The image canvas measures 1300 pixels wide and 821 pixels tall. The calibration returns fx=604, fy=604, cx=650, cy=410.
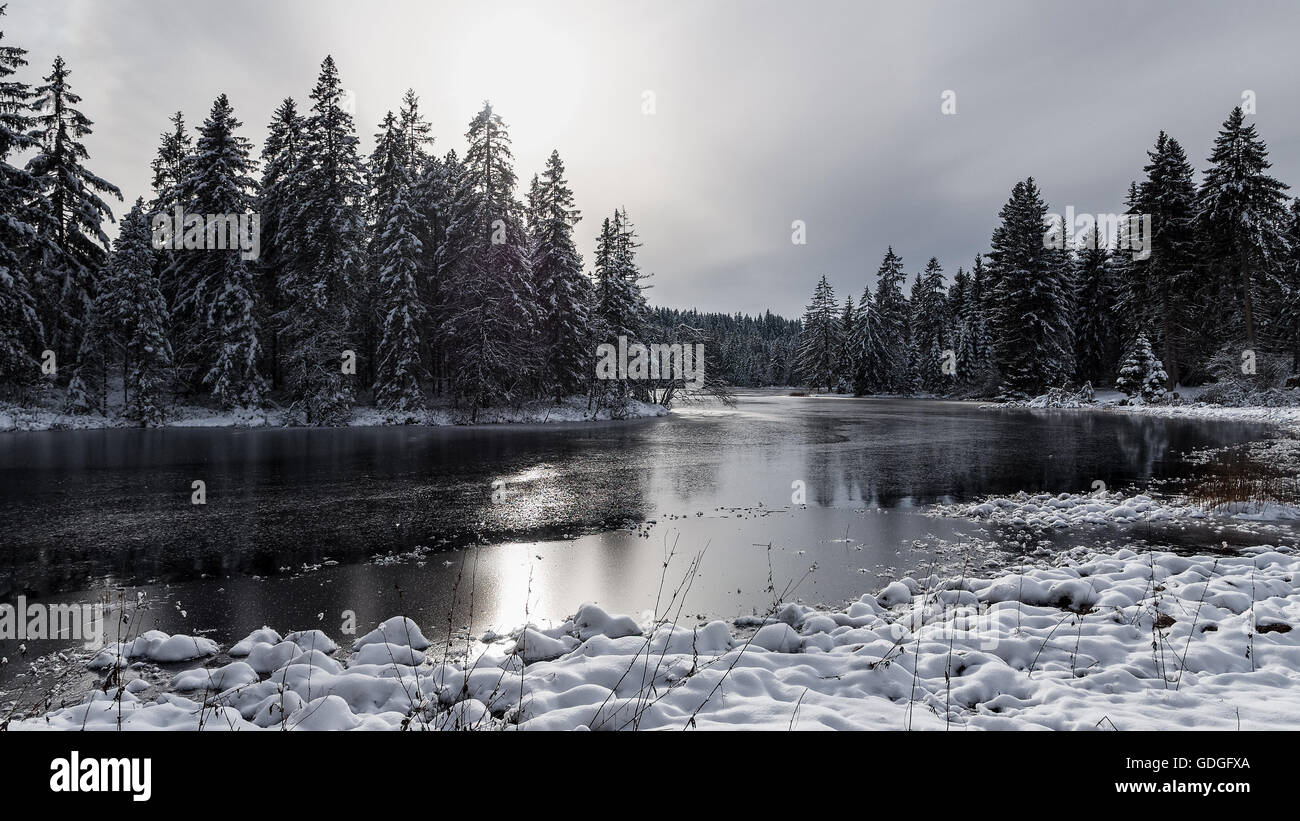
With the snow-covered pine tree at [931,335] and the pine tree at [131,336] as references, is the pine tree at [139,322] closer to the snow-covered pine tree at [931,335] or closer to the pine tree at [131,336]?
the pine tree at [131,336]

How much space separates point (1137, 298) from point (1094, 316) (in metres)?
13.3

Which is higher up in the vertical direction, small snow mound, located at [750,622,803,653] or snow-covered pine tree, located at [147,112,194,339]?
snow-covered pine tree, located at [147,112,194,339]

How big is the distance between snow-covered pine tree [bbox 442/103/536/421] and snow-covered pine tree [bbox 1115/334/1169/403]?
4539 cm

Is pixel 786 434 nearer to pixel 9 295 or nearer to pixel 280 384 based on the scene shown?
pixel 280 384

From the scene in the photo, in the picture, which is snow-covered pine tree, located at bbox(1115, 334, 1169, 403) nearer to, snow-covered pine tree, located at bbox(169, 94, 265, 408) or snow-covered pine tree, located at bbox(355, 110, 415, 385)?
snow-covered pine tree, located at bbox(355, 110, 415, 385)

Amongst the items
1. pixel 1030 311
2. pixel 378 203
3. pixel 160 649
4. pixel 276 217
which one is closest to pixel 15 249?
pixel 276 217

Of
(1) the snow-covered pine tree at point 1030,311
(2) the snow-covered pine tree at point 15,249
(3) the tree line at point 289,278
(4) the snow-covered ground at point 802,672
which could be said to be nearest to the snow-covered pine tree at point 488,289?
(3) the tree line at point 289,278

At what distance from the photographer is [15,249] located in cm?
3200

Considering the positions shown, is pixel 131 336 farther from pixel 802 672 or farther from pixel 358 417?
pixel 802 672

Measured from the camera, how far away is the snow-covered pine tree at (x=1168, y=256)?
4419 centimetres

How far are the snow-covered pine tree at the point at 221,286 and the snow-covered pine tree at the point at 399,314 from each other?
6655 millimetres

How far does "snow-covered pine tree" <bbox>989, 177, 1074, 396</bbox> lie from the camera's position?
179ft

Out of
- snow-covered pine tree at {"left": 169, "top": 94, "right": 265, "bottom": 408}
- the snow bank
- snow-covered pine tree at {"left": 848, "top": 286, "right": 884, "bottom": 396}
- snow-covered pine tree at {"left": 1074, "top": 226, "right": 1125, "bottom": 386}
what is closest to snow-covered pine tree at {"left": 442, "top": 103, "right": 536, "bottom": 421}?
snow-covered pine tree at {"left": 169, "top": 94, "right": 265, "bottom": 408}

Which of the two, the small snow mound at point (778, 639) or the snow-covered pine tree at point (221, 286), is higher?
the snow-covered pine tree at point (221, 286)
